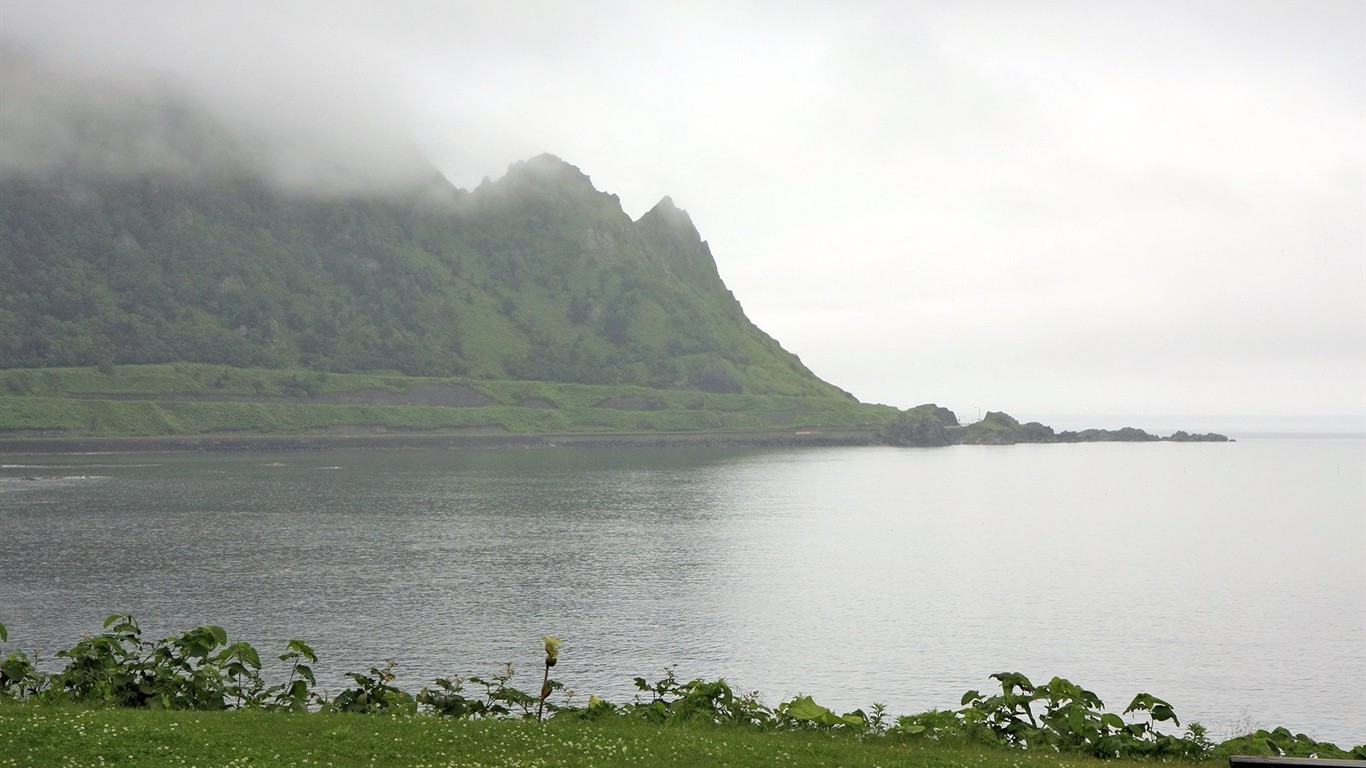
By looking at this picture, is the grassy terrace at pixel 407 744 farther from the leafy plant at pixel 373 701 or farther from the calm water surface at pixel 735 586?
the calm water surface at pixel 735 586

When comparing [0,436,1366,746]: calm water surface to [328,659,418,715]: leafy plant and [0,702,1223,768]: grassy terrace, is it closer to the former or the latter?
[328,659,418,715]: leafy plant

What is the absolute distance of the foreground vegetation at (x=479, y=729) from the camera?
1866 cm

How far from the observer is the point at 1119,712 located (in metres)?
41.3

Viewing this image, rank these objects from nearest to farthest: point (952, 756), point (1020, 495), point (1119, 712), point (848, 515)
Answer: point (952, 756) → point (1119, 712) → point (848, 515) → point (1020, 495)

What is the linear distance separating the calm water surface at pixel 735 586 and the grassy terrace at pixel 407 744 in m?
22.4

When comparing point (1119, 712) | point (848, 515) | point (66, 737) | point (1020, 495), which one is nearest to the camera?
point (66, 737)

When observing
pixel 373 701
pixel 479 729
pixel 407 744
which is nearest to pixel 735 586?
pixel 373 701

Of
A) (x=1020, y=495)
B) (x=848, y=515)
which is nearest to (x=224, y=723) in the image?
(x=848, y=515)

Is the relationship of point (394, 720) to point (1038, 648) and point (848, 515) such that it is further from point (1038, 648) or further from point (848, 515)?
point (848, 515)

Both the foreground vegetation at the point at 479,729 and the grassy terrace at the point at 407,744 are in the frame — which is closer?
the grassy terrace at the point at 407,744

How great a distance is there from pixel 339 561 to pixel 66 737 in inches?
2410

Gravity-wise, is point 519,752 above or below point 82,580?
above

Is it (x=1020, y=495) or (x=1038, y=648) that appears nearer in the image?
(x=1038, y=648)

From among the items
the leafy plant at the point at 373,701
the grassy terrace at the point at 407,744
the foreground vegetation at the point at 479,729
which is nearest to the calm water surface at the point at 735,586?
the leafy plant at the point at 373,701
